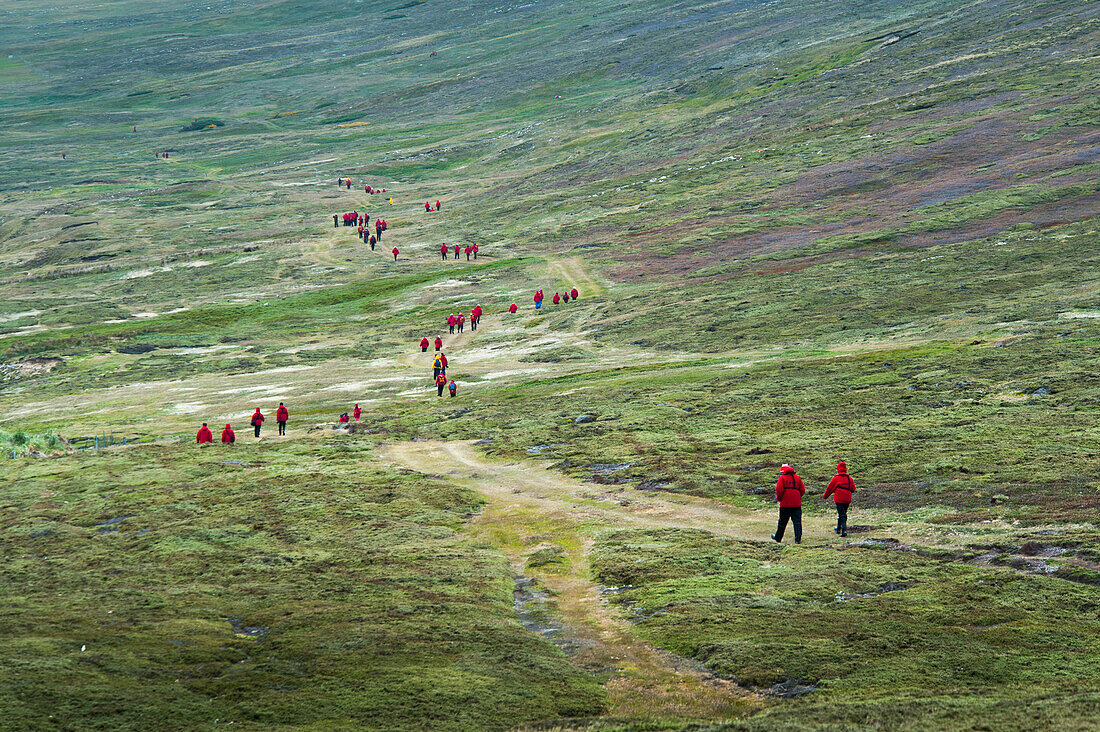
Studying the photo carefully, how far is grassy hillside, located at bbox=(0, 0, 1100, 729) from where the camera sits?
20.7 meters

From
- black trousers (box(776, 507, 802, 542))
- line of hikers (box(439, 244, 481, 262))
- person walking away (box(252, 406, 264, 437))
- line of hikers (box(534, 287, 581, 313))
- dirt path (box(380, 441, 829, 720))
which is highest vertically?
line of hikers (box(439, 244, 481, 262))

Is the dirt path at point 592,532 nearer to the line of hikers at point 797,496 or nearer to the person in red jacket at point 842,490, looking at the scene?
the line of hikers at point 797,496

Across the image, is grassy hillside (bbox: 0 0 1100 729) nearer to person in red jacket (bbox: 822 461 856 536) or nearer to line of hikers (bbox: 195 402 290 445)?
person in red jacket (bbox: 822 461 856 536)

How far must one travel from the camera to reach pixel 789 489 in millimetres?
29141

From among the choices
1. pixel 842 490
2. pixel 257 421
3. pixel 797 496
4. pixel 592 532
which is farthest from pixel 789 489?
pixel 257 421

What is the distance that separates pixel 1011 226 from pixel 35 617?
293 ft

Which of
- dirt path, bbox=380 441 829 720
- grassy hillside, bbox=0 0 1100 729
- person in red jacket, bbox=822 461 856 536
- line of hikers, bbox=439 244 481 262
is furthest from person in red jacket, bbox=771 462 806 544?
line of hikers, bbox=439 244 481 262

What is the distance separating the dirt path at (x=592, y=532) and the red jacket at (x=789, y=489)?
2.61m

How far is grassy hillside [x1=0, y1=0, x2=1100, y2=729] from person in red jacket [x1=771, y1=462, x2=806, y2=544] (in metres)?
0.93

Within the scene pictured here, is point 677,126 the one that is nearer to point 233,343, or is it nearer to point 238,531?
point 233,343

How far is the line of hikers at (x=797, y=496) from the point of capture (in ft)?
95.5

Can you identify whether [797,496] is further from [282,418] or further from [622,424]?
[282,418]

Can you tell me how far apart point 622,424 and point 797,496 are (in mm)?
22022

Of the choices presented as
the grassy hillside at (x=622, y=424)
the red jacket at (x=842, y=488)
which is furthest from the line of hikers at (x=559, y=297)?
the red jacket at (x=842, y=488)
